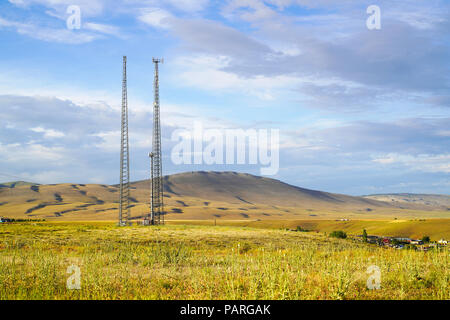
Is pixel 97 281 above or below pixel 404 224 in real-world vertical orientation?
above

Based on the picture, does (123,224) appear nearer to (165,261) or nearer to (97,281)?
(165,261)

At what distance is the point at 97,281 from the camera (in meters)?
13.3

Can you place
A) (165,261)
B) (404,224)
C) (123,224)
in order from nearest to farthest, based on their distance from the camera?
→ (165,261), (123,224), (404,224)

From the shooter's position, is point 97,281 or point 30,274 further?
point 30,274

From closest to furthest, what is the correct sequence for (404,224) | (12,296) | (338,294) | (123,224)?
(338,294) → (12,296) → (123,224) → (404,224)

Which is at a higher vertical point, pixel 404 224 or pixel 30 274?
pixel 30 274
